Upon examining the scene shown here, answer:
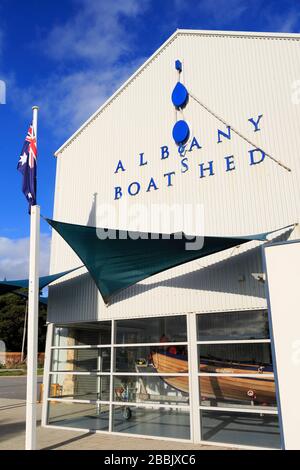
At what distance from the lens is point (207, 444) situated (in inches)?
312

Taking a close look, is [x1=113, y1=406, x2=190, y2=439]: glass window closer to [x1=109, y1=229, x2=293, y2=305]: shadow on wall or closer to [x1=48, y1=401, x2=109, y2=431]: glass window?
[x1=48, y1=401, x2=109, y2=431]: glass window

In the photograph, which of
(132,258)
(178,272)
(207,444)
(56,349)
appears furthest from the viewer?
(56,349)

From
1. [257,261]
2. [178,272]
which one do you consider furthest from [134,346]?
[257,261]

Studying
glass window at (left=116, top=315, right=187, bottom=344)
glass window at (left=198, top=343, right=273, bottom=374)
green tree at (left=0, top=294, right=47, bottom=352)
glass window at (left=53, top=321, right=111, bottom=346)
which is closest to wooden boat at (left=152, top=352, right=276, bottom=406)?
glass window at (left=198, top=343, right=273, bottom=374)

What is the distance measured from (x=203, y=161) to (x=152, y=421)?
248 inches

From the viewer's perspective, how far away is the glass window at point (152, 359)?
30.0ft

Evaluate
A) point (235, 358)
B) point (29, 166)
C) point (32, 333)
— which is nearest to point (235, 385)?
point (235, 358)

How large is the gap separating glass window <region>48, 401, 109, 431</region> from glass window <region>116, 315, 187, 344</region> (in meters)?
2.22

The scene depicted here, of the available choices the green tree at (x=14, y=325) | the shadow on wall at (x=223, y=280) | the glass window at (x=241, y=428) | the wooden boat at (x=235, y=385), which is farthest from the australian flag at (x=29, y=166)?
the green tree at (x=14, y=325)

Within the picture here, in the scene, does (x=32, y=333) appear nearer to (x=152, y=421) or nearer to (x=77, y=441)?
(x=77, y=441)

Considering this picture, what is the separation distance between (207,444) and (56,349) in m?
4.99

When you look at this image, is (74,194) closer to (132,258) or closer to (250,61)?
(132,258)

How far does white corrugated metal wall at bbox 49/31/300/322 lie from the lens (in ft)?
28.0

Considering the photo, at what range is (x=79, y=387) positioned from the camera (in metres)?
11.3
